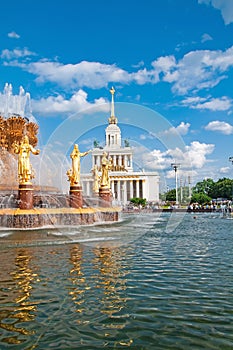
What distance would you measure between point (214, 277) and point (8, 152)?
72.9 ft

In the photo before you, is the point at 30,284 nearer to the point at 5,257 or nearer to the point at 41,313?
the point at 41,313

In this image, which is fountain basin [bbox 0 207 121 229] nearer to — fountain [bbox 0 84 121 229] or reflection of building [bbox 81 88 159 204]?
fountain [bbox 0 84 121 229]

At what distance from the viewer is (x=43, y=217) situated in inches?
723

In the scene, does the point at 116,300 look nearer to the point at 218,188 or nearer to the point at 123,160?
the point at 123,160

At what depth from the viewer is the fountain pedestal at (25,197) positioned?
18.6 meters

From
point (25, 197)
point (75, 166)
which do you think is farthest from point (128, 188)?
point (25, 197)

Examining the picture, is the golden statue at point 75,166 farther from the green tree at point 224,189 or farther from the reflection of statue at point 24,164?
the green tree at point 224,189

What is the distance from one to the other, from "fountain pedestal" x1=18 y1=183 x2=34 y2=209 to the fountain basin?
0.35 metres

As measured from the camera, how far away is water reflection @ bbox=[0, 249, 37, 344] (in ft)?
15.7

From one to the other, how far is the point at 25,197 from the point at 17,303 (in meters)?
13.1

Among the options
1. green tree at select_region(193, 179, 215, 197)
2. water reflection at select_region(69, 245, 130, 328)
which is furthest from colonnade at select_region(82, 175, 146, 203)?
water reflection at select_region(69, 245, 130, 328)

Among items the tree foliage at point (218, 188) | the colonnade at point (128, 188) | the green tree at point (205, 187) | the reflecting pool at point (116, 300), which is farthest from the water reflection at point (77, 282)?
the green tree at point (205, 187)

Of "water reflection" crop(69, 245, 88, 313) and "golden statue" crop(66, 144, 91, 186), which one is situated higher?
Result: "golden statue" crop(66, 144, 91, 186)

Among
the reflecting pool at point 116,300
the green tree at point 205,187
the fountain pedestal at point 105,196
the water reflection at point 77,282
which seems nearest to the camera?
the reflecting pool at point 116,300
